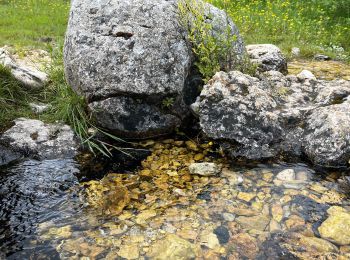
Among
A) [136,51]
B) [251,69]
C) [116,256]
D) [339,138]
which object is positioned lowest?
[116,256]

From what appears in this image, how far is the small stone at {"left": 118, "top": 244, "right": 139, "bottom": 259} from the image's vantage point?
3658mm

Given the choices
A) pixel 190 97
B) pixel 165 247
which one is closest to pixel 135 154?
pixel 190 97

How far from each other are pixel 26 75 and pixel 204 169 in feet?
12.7

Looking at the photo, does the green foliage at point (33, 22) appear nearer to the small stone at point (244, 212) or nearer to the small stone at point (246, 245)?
the small stone at point (244, 212)

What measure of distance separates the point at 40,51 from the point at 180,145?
5.40 m

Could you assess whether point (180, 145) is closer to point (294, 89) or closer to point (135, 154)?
point (135, 154)

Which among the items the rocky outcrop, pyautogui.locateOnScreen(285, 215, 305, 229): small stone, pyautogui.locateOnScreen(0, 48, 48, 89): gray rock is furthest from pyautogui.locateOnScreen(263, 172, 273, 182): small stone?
pyautogui.locateOnScreen(0, 48, 48, 89): gray rock

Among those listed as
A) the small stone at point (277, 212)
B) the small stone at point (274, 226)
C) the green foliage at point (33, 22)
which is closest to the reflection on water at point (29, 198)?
the small stone at point (274, 226)

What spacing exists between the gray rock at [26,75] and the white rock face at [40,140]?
44.4 inches

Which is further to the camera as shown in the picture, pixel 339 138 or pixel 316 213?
pixel 339 138

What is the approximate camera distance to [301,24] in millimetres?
10734

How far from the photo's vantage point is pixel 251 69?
6.21 meters

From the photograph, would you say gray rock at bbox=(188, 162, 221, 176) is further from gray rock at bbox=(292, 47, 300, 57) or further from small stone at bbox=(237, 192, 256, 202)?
gray rock at bbox=(292, 47, 300, 57)

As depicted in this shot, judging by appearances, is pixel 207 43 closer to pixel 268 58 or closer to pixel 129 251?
pixel 268 58
